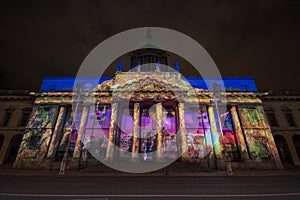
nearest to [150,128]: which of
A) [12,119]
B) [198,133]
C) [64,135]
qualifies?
[198,133]

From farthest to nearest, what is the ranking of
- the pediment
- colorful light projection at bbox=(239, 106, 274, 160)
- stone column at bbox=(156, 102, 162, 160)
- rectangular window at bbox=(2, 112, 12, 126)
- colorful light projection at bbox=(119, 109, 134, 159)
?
rectangular window at bbox=(2, 112, 12, 126) → the pediment → colorful light projection at bbox=(119, 109, 134, 159) → colorful light projection at bbox=(239, 106, 274, 160) → stone column at bbox=(156, 102, 162, 160)

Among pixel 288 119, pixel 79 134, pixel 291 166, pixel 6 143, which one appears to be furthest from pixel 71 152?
pixel 288 119

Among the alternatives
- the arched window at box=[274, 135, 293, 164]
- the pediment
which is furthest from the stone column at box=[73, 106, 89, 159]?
the arched window at box=[274, 135, 293, 164]

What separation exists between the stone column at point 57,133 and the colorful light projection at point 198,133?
64.0ft

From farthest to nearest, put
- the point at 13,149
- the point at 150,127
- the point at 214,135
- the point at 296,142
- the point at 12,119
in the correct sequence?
1. the point at 12,119
2. the point at 13,149
3. the point at 296,142
4. the point at 150,127
5. the point at 214,135

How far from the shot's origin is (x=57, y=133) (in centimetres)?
2467

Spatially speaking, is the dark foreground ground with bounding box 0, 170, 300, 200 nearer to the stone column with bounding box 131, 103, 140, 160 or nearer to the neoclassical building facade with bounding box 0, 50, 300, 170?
Answer: the stone column with bounding box 131, 103, 140, 160

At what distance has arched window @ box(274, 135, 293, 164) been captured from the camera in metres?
25.8

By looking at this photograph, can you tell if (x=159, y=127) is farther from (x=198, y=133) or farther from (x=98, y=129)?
(x=98, y=129)

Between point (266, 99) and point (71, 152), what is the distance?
33.5 m

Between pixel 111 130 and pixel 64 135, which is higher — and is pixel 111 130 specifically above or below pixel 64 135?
above

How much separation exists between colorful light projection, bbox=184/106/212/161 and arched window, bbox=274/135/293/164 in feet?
41.1

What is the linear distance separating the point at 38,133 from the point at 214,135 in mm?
26691

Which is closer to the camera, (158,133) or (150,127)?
(158,133)
